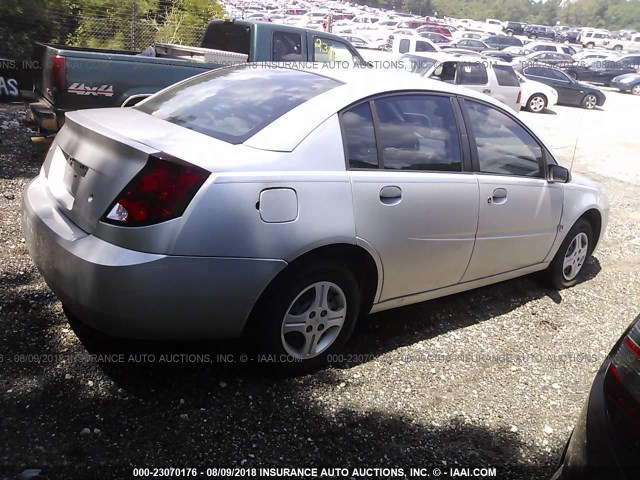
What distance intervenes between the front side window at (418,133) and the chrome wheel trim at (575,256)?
5.86 feet

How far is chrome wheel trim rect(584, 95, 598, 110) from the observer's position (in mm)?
21328

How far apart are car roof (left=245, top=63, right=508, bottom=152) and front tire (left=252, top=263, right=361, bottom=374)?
69 centimetres

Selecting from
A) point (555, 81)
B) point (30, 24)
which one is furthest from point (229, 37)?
point (555, 81)

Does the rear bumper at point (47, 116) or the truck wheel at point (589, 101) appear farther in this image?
the truck wheel at point (589, 101)

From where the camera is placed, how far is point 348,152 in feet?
10.4

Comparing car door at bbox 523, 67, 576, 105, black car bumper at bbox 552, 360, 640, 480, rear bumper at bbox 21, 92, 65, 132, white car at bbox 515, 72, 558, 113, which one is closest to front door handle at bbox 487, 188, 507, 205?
black car bumper at bbox 552, 360, 640, 480

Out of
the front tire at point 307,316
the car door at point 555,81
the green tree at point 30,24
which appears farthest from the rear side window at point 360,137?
the car door at point 555,81

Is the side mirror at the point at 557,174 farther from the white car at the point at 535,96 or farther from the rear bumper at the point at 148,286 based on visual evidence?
the white car at the point at 535,96

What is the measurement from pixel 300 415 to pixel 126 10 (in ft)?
42.2

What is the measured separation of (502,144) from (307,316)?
79.2 inches

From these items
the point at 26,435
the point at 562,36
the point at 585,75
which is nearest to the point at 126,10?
the point at 26,435

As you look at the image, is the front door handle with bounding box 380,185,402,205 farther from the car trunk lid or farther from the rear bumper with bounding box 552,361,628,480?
the rear bumper with bounding box 552,361,628,480

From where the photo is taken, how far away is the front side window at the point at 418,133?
134 inches

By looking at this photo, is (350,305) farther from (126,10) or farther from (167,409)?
(126,10)
